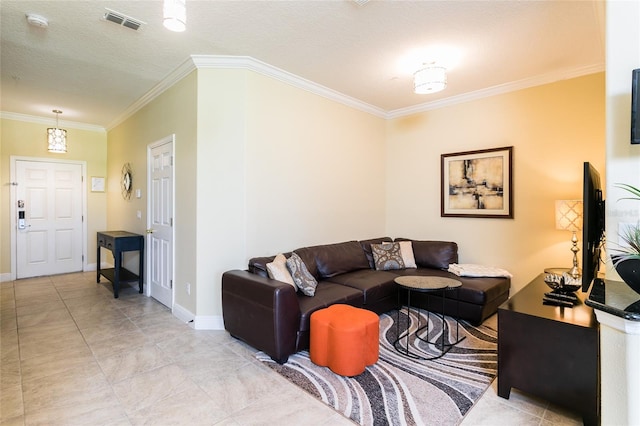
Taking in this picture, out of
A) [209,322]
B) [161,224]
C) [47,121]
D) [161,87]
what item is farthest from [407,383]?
[47,121]

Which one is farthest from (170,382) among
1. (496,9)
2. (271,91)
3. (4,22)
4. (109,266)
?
(109,266)

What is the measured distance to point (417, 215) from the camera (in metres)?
4.73

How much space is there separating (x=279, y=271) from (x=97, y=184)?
516cm

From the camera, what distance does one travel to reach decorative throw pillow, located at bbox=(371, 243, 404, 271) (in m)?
4.08

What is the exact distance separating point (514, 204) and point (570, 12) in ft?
6.91

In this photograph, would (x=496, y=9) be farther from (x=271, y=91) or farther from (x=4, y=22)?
(x=4, y=22)

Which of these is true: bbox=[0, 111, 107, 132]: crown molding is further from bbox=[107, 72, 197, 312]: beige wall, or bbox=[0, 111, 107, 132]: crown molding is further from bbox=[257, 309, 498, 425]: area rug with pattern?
bbox=[257, 309, 498, 425]: area rug with pattern

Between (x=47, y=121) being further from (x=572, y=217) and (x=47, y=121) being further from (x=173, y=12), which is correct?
(x=572, y=217)

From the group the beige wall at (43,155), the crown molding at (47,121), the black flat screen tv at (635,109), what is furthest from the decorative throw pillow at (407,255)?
the crown molding at (47,121)

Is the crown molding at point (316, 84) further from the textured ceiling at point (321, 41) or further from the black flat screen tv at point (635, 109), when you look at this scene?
the black flat screen tv at point (635, 109)

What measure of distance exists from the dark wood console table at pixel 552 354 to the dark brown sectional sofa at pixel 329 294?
1.24 m

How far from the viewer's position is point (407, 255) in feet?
13.7

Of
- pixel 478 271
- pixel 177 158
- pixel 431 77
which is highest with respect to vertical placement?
pixel 431 77

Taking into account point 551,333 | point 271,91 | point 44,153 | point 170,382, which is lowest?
point 170,382
